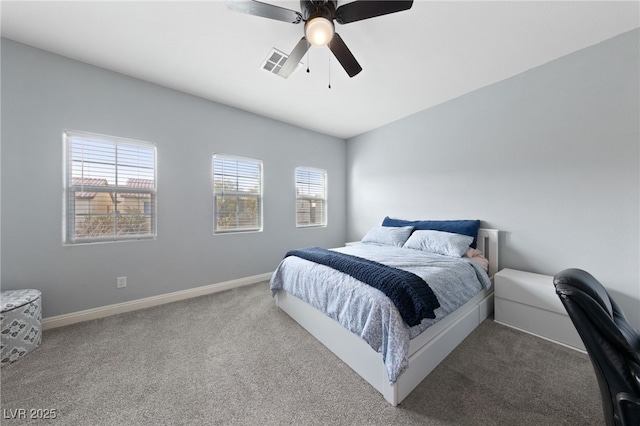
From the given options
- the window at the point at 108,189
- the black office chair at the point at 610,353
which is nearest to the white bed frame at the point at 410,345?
the black office chair at the point at 610,353

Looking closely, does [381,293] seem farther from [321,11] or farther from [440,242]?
[321,11]

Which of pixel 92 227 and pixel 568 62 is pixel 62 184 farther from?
pixel 568 62

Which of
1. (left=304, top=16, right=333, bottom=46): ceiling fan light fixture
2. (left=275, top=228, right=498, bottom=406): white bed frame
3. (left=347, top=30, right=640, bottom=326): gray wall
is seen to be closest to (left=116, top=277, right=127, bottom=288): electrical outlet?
Answer: (left=275, top=228, right=498, bottom=406): white bed frame

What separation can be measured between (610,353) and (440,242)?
1988mm

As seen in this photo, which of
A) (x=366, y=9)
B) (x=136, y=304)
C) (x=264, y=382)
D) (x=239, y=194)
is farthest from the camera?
(x=239, y=194)

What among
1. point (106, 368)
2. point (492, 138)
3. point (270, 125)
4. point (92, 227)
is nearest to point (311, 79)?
point (270, 125)

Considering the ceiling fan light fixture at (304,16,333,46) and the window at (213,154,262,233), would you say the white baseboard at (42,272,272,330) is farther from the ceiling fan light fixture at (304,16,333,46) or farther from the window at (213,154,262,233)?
the ceiling fan light fixture at (304,16,333,46)

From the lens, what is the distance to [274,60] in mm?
2234

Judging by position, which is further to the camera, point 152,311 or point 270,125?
point 270,125

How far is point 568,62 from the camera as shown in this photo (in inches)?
86.7

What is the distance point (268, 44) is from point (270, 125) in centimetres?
165

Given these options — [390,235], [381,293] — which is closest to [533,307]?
[390,235]

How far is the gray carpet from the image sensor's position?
130cm

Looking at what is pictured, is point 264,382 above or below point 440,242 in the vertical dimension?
below
